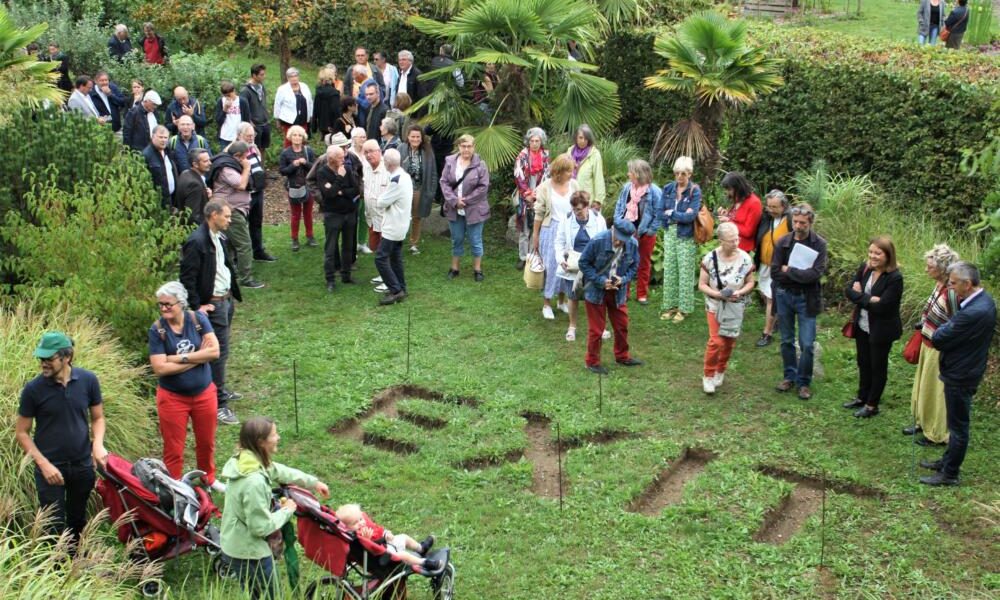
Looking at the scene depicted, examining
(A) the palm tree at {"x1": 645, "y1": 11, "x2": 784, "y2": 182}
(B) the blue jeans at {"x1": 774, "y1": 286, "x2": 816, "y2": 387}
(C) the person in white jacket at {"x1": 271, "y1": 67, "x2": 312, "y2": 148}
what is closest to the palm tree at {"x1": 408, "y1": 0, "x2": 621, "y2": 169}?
(A) the palm tree at {"x1": 645, "y1": 11, "x2": 784, "y2": 182}

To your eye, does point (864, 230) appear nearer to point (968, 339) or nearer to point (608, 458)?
point (968, 339)

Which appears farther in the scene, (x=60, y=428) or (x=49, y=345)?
(x=60, y=428)

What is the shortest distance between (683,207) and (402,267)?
3344 millimetres

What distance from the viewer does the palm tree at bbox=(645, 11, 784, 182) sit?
43.4ft

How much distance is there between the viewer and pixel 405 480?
878 centimetres

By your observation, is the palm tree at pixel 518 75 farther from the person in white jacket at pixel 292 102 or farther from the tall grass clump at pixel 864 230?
the tall grass clump at pixel 864 230

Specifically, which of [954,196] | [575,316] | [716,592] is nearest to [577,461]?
[716,592]

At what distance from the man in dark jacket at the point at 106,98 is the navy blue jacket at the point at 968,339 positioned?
12.7m

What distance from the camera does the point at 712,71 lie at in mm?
13453

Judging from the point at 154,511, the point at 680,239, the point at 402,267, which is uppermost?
the point at 680,239

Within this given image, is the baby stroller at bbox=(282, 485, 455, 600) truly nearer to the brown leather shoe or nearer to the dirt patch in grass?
the dirt patch in grass

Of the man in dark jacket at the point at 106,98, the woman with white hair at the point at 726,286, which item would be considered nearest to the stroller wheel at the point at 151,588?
the woman with white hair at the point at 726,286

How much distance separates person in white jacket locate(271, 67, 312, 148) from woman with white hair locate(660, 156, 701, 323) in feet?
21.5

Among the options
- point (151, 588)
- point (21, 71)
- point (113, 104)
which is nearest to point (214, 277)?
point (151, 588)
